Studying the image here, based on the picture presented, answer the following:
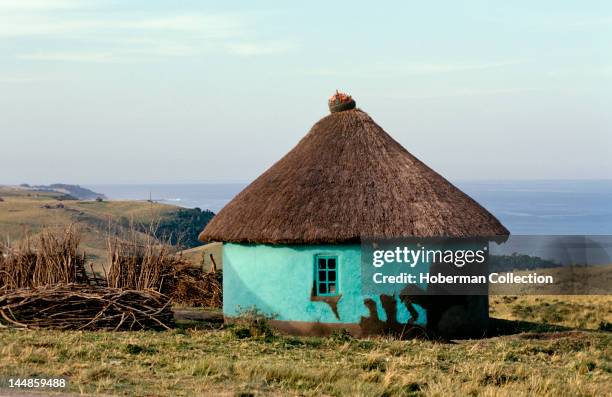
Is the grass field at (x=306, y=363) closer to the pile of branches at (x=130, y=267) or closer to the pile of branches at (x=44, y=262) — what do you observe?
the pile of branches at (x=130, y=267)

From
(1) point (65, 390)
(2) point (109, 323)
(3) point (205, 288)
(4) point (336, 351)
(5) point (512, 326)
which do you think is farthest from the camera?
(3) point (205, 288)

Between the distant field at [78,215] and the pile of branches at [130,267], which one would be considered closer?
the pile of branches at [130,267]

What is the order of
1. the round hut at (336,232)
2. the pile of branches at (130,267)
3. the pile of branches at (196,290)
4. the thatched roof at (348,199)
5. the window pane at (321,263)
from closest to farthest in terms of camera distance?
the round hut at (336,232), the thatched roof at (348,199), the window pane at (321,263), the pile of branches at (130,267), the pile of branches at (196,290)

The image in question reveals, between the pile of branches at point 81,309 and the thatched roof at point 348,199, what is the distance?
203cm

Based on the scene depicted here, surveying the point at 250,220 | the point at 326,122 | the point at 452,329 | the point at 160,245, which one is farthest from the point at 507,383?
the point at 160,245

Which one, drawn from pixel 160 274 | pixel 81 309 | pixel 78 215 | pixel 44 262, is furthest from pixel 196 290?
pixel 78 215

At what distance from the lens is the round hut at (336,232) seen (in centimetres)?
1669

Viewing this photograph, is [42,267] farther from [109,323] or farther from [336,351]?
[336,351]

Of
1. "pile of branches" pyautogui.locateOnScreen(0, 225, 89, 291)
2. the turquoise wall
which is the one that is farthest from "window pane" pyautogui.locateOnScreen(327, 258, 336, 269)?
"pile of branches" pyautogui.locateOnScreen(0, 225, 89, 291)

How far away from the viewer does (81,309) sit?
1669 cm

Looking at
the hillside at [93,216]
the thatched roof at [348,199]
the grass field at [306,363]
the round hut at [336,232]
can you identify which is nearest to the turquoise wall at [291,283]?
the round hut at [336,232]

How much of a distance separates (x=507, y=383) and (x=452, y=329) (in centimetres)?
513

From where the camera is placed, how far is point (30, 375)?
11.6m

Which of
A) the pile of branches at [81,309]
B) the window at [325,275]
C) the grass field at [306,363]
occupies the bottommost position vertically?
the grass field at [306,363]
